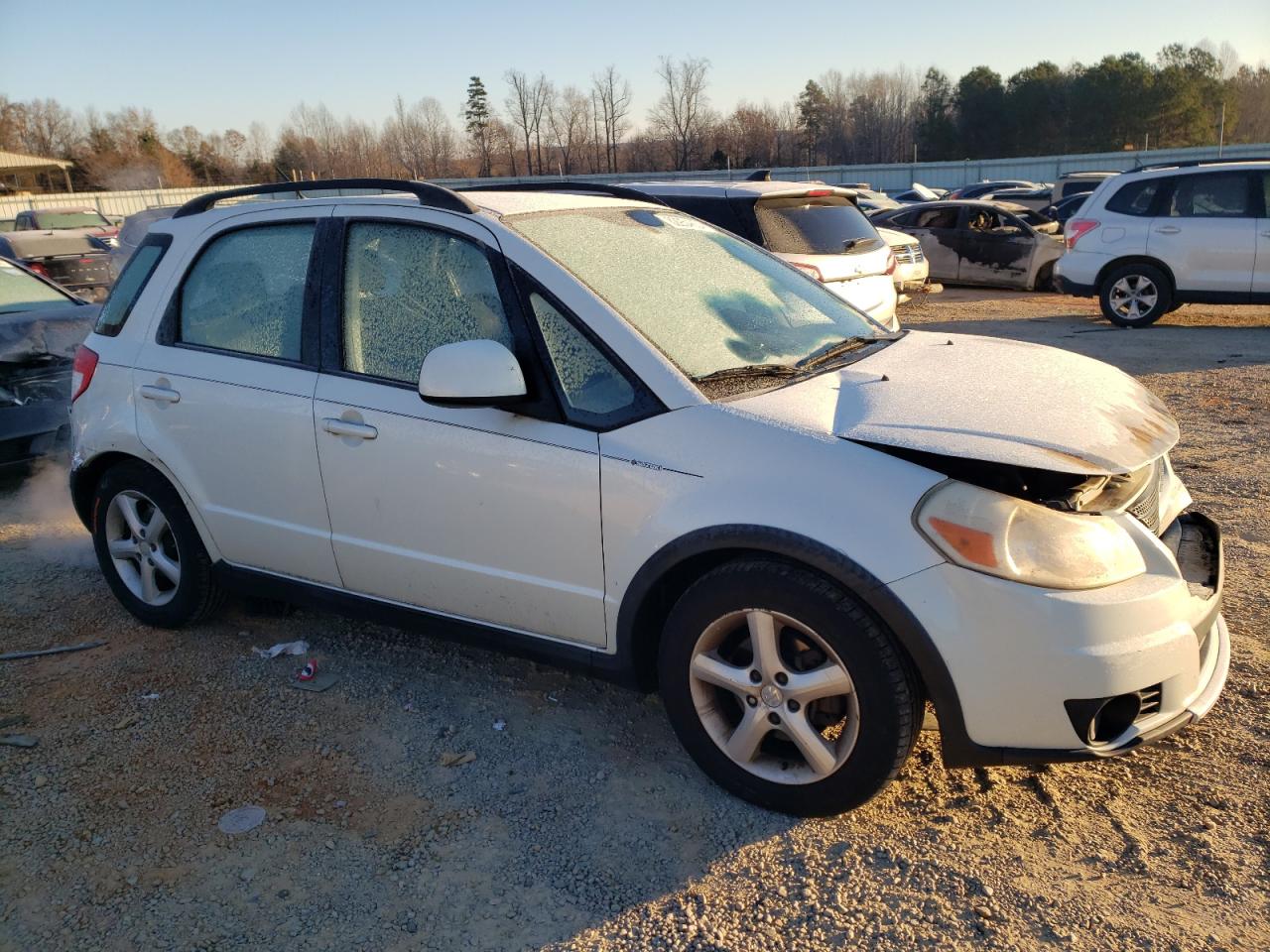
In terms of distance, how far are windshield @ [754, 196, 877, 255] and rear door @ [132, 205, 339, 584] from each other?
445cm

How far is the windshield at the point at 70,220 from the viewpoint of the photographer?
22.1 meters

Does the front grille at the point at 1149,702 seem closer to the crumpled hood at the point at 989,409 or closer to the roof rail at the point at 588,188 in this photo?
the crumpled hood at the point at 989,409

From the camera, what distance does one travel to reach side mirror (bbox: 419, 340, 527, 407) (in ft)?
9.70

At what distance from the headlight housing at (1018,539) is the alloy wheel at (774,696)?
0.44m

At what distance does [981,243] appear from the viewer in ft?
52.5

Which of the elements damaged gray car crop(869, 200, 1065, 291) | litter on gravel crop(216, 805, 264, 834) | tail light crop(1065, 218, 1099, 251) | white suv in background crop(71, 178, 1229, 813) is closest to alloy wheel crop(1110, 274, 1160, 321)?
tail light crop(1065, 218, 1099, 251)

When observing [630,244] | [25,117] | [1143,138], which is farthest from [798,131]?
[630,244]

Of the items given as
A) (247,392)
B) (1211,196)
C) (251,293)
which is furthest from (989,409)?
(1211,196)

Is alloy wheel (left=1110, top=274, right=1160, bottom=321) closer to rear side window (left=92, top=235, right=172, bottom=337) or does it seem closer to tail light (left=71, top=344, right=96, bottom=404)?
rear side window (left=92, top=235, right=172, bottom=337)

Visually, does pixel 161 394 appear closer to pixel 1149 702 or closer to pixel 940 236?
pixel 1149 702

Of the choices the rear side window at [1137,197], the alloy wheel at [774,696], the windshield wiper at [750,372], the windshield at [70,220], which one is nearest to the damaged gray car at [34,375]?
the windshield wiper at [750,372]

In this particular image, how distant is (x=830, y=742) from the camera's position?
281 cm

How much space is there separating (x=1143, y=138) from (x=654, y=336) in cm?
7400

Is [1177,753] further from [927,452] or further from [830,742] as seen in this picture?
[927,452]
